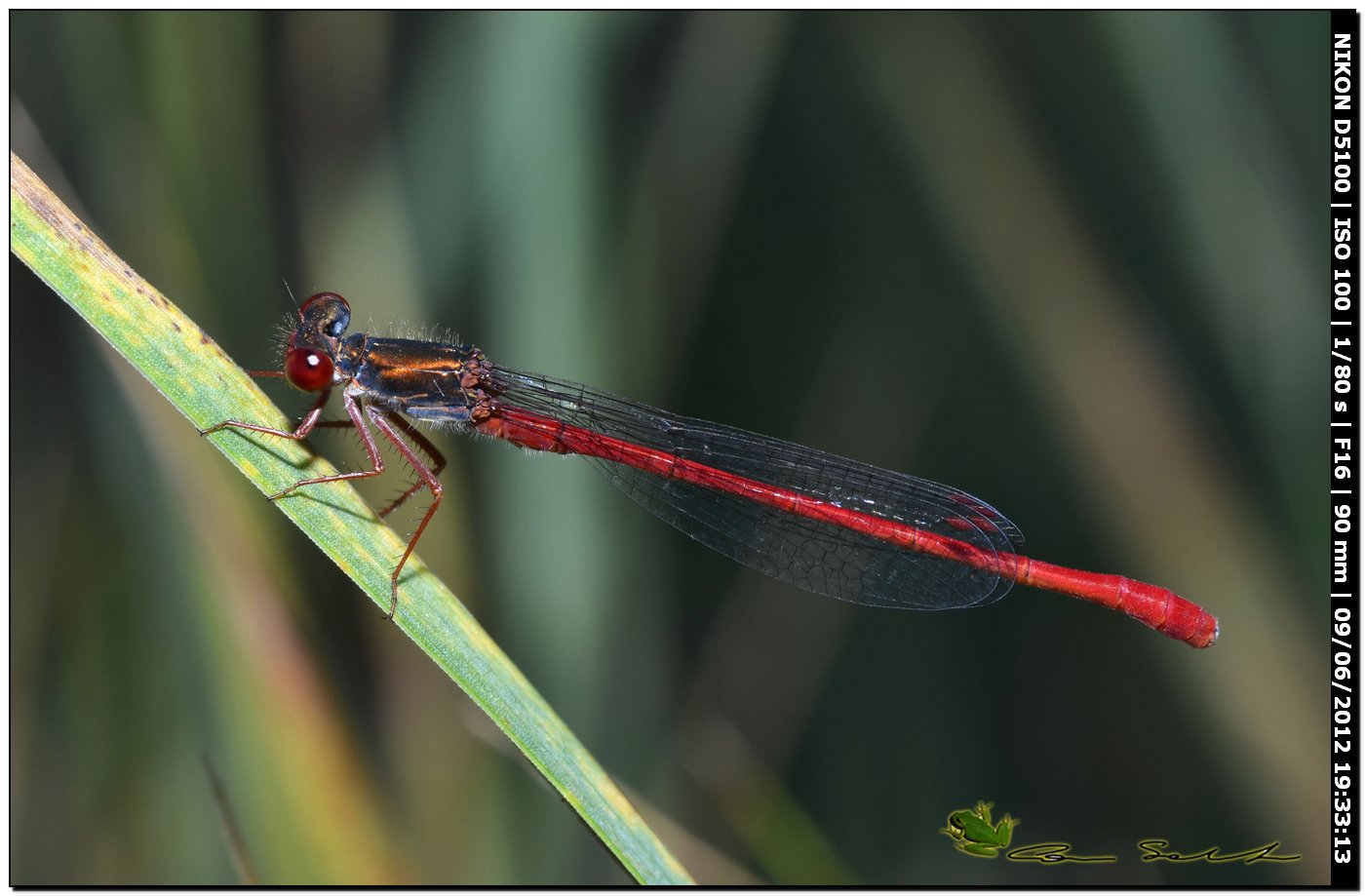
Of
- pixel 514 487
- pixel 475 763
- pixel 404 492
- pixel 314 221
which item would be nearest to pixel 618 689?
pixel 475 763

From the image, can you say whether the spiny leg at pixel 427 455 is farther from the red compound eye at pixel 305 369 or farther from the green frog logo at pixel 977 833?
the green frog logo at pixel 977 833

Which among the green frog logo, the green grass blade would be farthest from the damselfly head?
the green frog logo

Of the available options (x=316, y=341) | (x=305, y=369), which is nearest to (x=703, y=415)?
(x=316, y=341)

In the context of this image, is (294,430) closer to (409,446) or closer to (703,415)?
(409,446)

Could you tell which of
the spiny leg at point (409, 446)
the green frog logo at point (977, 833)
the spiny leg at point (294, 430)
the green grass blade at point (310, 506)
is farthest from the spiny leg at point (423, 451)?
the green frog logo at point (977, 833)

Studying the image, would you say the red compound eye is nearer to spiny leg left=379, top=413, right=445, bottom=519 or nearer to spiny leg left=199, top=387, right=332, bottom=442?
spiny leg left=199, top=387, right=332, bottom=442

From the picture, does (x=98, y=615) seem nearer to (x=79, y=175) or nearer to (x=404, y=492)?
(x=404, y=492)
